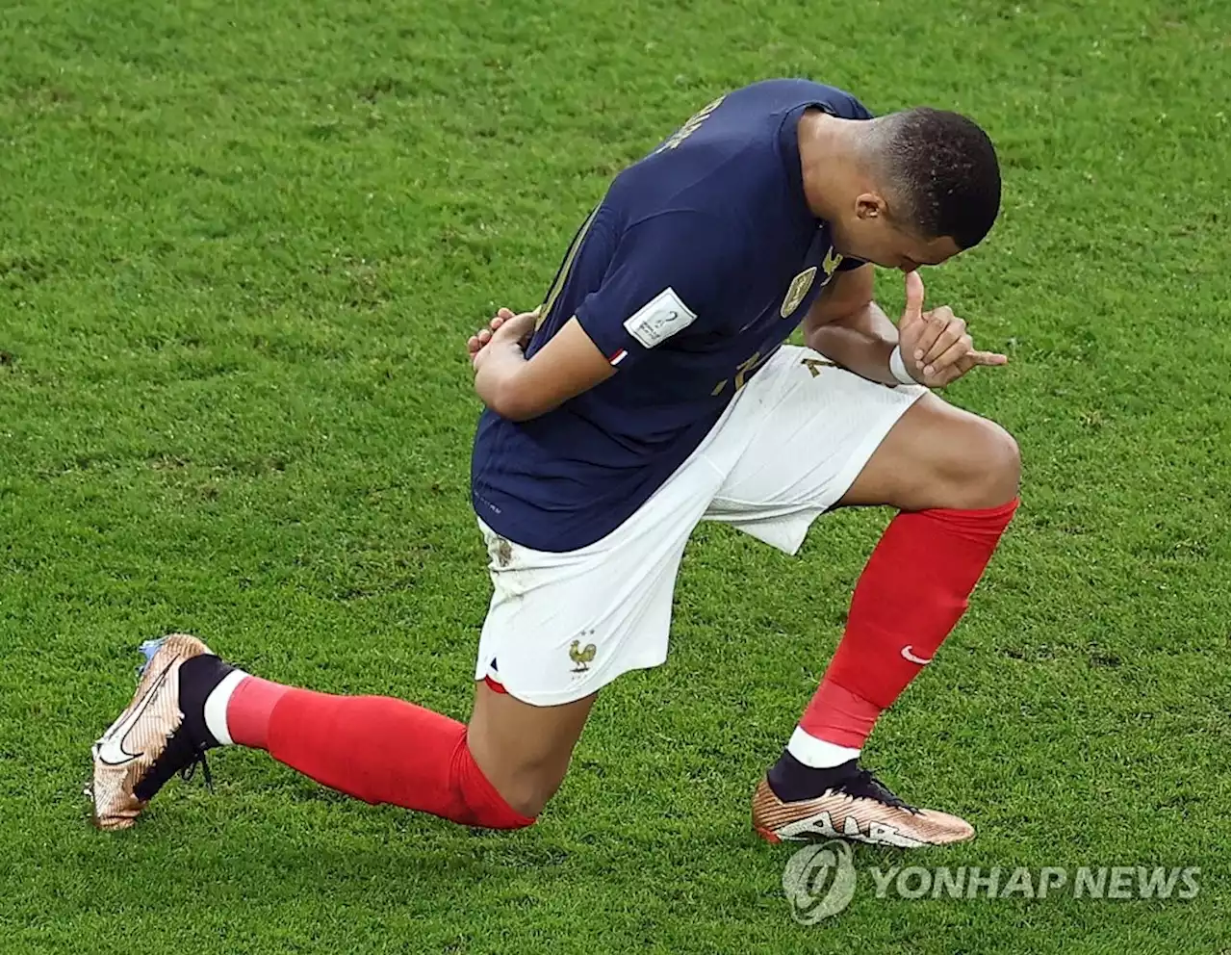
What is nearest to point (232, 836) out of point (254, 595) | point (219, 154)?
point (254, 595)

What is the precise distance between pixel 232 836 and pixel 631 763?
717mm

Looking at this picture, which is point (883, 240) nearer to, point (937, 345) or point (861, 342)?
point (937, 345)

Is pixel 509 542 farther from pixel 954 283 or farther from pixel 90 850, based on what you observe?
pixel 954 283

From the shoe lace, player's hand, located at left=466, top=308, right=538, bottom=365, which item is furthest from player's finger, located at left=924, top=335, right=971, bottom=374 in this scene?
the shoe lace

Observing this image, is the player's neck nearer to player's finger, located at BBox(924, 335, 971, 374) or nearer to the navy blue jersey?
the navy blue jersey

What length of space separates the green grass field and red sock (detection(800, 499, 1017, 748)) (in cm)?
27

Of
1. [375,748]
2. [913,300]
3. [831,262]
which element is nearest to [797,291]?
[831,262]

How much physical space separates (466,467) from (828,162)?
1672mm

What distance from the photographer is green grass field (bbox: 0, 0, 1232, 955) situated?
2.96m

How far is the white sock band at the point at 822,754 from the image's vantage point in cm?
298

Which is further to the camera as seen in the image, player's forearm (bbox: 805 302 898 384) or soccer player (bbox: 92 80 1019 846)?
player's forearm (bbox: 805 302 898 384)

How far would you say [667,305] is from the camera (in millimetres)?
2424

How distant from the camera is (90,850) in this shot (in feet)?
9.72

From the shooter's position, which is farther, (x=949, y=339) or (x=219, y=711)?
(x=219, y=711)
